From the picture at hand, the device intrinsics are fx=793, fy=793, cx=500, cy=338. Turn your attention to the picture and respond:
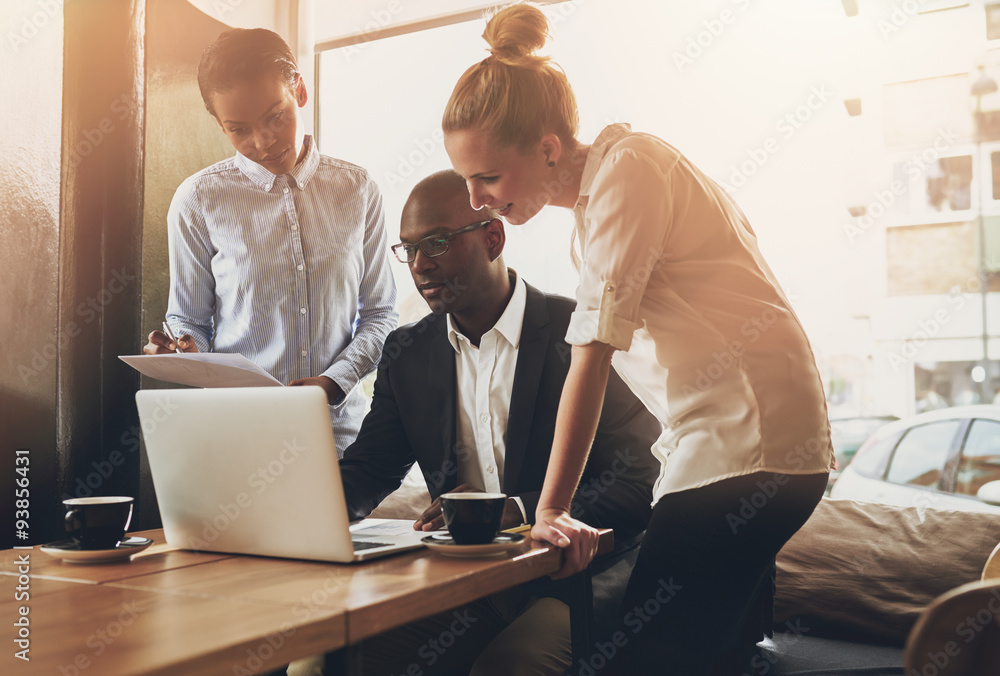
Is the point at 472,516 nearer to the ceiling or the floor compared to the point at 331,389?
nearer to the floor

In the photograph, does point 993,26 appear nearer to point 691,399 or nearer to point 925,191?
point 925,191

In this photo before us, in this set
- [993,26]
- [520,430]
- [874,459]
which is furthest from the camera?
[874,459]

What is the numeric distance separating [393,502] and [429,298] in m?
1.16

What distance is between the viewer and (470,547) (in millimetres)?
1112

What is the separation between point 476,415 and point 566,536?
2.11 ft

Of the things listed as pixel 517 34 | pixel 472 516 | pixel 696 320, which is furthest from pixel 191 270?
pixel 696 320

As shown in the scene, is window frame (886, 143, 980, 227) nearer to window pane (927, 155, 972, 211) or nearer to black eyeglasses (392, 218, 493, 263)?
window pane (927, 155, 972, 211)

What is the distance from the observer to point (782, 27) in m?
3.72

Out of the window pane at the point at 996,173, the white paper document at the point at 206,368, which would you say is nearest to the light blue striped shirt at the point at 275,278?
the white paper document at the point at 206,368

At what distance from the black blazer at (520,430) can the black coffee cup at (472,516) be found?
13.9 inches

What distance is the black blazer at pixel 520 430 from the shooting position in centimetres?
156

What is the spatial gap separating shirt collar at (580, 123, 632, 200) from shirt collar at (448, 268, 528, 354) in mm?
543

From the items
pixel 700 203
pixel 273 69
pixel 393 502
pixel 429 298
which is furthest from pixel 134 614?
pixel 393 502

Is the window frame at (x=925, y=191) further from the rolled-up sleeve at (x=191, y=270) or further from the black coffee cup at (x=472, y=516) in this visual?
the black coffee cup at (x=472, y=516)
